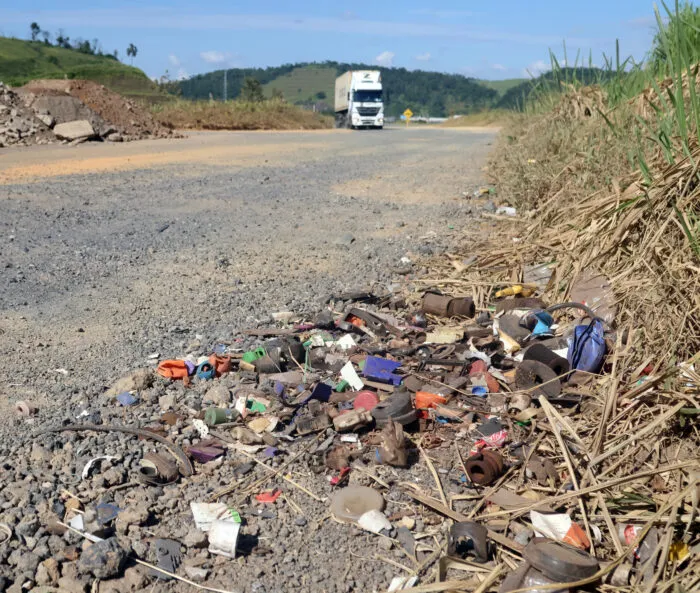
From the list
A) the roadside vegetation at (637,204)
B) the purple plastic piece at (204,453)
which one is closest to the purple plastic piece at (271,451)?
the purple plastic piece at (204,453)

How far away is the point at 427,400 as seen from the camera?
3.32 meters

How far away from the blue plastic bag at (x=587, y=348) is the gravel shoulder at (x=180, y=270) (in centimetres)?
153

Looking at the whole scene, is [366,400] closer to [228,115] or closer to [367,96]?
[228,115]

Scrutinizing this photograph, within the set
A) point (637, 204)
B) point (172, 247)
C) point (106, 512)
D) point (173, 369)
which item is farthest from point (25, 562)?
point (172, 247)

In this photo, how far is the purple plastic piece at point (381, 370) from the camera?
3553mm

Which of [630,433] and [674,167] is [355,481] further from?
[674,167]

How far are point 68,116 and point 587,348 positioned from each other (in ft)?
61.7

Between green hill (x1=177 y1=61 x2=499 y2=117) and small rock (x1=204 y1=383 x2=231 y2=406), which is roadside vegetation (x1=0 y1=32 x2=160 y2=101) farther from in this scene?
green hill (x1=177 y1=61 x2=499 y2=117)

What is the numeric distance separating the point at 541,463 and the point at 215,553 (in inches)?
53.1

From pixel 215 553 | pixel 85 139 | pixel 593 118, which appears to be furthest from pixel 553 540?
pixel 85 139

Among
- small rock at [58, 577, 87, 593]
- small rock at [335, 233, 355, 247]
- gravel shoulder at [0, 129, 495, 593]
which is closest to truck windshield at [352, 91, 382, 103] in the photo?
gravel shoulder at [0, 129, 495, 593]

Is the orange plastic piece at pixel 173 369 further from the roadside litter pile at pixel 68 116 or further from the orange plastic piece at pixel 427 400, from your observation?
the roadside litter pile at pixel 68 116

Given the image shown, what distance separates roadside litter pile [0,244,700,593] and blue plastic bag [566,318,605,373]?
0.4 inches

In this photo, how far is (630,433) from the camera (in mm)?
2742
